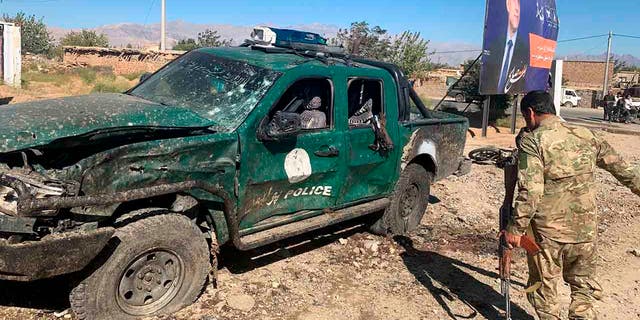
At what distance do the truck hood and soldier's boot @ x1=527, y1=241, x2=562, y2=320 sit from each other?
7.93 ft

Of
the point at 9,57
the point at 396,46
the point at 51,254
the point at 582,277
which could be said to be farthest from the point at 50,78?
the point at 582,277

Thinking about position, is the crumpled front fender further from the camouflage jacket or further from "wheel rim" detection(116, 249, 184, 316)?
the camouflage jacket

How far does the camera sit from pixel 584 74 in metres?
56.0

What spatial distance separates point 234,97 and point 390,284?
2.08 meters

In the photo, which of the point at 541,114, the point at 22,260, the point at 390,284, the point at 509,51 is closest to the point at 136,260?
the point at 22,260

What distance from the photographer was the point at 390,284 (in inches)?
183

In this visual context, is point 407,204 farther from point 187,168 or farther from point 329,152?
point 187,168

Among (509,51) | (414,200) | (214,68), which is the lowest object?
(414,200)

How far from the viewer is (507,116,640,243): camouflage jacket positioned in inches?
130

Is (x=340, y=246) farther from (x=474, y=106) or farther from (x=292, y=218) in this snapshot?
(x=474, y=106)

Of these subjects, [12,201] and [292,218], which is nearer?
[12,201]

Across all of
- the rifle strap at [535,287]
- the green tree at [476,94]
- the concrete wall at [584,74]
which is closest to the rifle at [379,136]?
the rifle strap at [535,287]

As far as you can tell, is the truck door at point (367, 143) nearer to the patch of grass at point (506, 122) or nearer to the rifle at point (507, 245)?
the rifle at point (507, 245)

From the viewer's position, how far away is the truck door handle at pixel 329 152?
437cm
